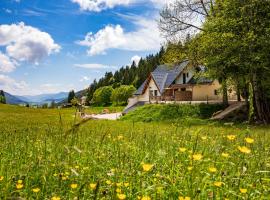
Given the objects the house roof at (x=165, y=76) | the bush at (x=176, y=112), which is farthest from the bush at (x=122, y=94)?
the bush at (x=176, y=112)

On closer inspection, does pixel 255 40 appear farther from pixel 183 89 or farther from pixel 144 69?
pixel 144 69

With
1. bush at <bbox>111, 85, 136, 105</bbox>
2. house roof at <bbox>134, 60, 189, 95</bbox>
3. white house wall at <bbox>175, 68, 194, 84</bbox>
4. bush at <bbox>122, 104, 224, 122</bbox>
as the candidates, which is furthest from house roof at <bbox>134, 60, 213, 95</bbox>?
bush at <bbox>111, 85, 136, 105</bbox>

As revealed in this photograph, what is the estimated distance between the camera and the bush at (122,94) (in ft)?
408

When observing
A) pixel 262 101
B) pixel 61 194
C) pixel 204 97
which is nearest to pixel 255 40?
pixel 262 101

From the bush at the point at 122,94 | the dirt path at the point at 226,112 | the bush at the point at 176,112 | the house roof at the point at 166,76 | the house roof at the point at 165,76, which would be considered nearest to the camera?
the dirt path at the point at 226,112

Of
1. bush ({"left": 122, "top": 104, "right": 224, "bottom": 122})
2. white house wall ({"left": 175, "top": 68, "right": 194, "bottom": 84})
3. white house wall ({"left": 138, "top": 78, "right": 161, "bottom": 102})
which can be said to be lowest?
bush ({"left": 122, "top": 104, "right": 224, "bottom": 122})

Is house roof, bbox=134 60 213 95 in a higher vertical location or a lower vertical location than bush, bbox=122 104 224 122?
higher

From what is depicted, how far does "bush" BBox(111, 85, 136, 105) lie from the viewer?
12425 cm

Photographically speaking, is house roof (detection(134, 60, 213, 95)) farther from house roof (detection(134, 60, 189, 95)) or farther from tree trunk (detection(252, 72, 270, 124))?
Answer: tree trunk (detection(252, 72, 270, 124))

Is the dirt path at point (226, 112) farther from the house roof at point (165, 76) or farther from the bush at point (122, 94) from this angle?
the bush at point (122, 94)

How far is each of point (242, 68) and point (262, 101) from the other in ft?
16.1

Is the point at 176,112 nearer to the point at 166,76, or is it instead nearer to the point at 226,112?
the point at 226,112

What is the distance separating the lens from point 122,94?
126188 millimetres

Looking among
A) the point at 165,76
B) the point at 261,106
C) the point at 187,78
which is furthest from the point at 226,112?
the point at 165,76
